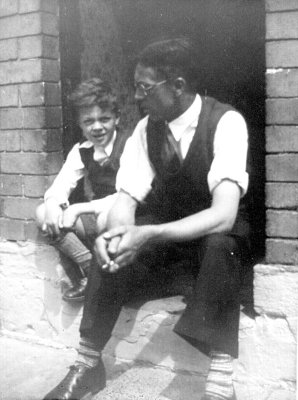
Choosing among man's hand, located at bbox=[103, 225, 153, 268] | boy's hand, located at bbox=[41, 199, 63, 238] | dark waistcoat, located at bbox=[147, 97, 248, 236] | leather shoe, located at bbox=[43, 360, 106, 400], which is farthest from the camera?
boy's hand, located at bbox=[41, 199, 63, 238]

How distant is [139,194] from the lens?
2.99 meters

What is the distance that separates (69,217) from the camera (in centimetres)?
326

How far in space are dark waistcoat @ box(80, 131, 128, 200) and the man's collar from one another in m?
0.62

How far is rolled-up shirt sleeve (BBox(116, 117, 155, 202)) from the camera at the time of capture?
2986mm

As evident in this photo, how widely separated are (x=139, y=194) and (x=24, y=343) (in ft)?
→ 4.23

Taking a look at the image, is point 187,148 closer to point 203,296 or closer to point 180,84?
point 180,84

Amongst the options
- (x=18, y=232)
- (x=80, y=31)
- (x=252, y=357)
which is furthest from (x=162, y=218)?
(x=80, y=31)

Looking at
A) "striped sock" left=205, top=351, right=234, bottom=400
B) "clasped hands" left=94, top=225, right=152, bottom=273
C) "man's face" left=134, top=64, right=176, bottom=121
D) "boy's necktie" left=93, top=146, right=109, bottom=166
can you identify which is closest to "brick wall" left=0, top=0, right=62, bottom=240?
"boy's necktie" left=93, top=146, right=109, bottom=166

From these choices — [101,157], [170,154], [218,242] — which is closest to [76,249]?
[101,157]

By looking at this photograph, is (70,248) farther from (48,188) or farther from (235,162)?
(235,162)

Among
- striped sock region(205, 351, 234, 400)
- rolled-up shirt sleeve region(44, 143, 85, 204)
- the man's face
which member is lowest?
striped sock region(205, 351, 234, 400)

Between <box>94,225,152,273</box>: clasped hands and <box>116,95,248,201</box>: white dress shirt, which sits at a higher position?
<box>116,95,248,201</box>: white dress shirt

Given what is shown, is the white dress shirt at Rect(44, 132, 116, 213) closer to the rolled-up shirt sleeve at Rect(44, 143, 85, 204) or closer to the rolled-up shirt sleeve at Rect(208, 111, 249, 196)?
the rolled-up shirt sleeve at Rect(44, 143, 85, 204)

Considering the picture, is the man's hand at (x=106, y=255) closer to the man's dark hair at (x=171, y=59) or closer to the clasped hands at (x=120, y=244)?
the clasped hands at (x=120, y=244)
